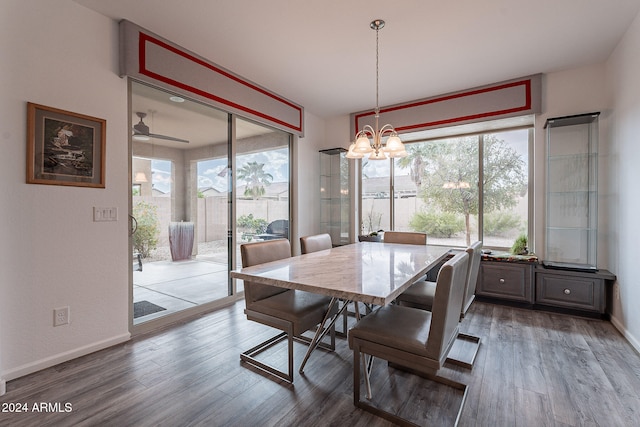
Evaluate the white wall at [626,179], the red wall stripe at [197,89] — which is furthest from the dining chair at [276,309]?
the white wall at [626,179]

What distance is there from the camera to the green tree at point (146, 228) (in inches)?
108

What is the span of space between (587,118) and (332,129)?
11.1 ft

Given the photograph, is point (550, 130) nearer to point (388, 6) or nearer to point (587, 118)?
point (587, 118)

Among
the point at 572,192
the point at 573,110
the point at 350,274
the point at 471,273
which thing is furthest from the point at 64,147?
the point at 573,110

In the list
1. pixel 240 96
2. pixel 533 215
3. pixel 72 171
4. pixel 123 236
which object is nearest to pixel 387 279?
pixel 123 236

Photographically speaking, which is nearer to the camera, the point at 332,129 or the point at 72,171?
the point at 72,171

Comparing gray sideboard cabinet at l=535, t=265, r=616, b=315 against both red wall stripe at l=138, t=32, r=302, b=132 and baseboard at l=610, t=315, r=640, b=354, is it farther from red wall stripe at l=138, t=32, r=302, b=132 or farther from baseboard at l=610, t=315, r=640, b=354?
red wall stripe at l=138, t=32, r=302, b=132

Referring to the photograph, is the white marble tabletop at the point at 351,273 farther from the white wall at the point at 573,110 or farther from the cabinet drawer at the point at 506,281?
the white wall at the point at 573,110

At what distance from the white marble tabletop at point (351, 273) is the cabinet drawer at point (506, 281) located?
132 cm

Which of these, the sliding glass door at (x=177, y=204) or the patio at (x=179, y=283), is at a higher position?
the sliding glass door at (x=177, y=204)

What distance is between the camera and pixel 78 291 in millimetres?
2312

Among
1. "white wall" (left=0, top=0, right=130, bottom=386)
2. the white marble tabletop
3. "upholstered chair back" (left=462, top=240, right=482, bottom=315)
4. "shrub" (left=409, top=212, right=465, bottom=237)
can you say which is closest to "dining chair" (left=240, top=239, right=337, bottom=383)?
the white marble tabletop

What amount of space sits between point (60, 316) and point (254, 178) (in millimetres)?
2429

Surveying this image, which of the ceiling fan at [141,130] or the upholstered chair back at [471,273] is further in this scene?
the ceiling fan at [141,130]
